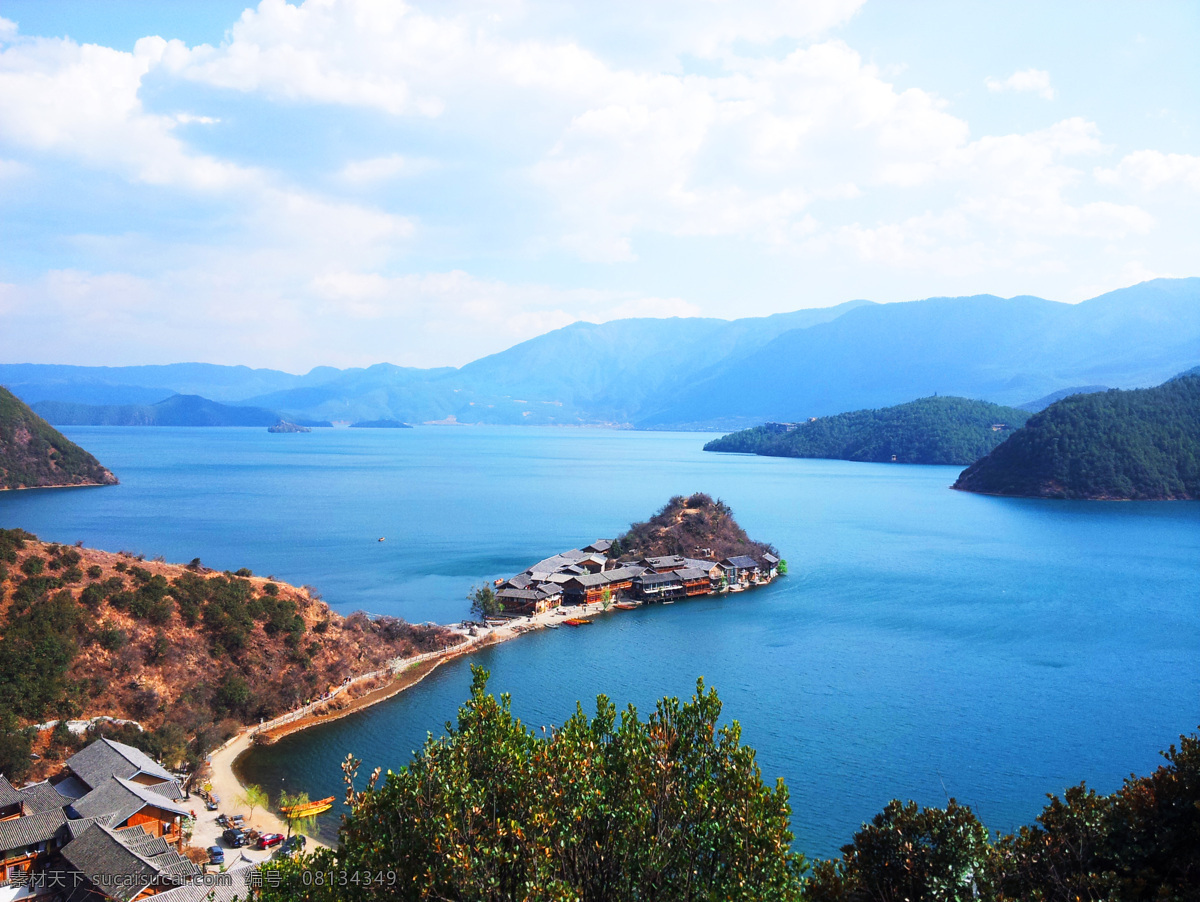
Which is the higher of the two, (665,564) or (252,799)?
(665,564)

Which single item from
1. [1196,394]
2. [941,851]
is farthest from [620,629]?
[1196,394]

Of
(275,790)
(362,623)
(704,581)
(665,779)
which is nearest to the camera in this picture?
(665,779)

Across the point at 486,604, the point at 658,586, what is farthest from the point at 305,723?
the point at 658,586

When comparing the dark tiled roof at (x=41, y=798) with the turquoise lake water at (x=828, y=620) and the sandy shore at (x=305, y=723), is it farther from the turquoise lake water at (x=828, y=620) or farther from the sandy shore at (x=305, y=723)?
the turquoise lake water at (x=828, y=620)

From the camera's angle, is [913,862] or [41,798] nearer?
[913,862]

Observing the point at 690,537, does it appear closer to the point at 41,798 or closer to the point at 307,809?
the point at 307,809

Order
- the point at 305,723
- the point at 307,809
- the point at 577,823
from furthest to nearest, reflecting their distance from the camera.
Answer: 1. the point at 305,723
2. the point at 307,809
3. the point at 577,823

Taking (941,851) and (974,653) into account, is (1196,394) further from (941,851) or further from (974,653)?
(941,851)
